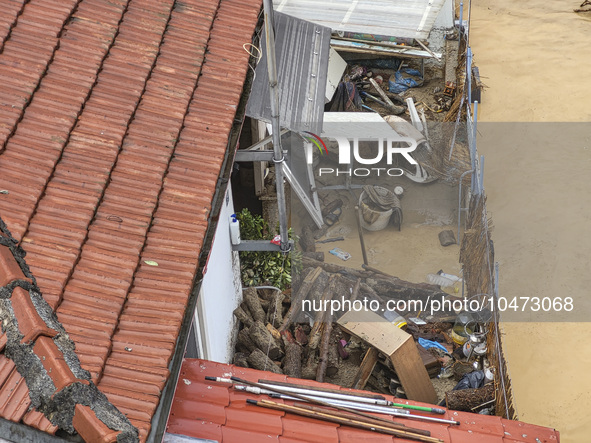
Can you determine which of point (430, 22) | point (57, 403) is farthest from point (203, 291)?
point (430, 22)

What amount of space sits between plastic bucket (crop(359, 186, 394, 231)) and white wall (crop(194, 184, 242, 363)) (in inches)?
136

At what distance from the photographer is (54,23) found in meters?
6.82

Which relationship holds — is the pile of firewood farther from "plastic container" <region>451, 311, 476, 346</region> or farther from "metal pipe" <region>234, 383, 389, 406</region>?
"metal pipe" <region>234, 383, 389, 406</region>

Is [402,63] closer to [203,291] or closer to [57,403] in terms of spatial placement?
[203,291]

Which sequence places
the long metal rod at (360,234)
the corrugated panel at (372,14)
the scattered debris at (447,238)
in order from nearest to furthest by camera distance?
the long metal rod at (360,234), the scattered debris at (447,238), the corrugated panel at (372,14)

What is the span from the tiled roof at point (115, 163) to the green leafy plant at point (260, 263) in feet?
13.1

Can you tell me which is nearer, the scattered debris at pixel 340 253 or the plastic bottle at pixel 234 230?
the plastic bottle at pixel 234 230

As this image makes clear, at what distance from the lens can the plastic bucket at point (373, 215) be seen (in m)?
13.0

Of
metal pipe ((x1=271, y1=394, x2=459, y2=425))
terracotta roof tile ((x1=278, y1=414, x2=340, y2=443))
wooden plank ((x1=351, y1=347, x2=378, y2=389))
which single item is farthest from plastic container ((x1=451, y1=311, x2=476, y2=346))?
terracotta roof tile ((x1=278, y1=414, x2=340, y2=443))

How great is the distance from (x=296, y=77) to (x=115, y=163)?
4011 mm

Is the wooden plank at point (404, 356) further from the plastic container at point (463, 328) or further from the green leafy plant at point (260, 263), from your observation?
the green leafy plant at point (260, 263)

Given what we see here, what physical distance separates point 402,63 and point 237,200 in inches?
265

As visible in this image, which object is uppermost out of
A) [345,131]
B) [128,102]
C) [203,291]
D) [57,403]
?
[345,131]

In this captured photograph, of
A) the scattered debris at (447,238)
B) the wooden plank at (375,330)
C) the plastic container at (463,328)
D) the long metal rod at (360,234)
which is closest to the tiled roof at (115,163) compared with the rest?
the wooden plank at (375,330)
